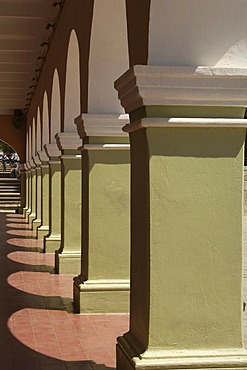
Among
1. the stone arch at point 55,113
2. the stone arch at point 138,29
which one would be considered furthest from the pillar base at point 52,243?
the stone arch at point 138,29

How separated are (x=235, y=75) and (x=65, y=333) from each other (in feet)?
12.4

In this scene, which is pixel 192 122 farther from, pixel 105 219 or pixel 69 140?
pixel 69 140

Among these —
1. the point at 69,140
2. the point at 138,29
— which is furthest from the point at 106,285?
the point at 138,29

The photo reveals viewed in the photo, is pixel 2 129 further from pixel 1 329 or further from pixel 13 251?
pixel 1 329

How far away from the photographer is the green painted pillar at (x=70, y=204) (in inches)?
492

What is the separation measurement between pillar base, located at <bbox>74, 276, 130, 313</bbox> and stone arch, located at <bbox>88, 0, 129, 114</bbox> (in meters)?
2.04

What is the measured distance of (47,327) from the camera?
857cm

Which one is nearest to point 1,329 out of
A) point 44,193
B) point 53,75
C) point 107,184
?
point 107,184

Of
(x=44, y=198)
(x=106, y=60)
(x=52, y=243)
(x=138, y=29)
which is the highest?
(x=106, y=60)

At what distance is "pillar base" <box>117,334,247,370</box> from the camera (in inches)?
215

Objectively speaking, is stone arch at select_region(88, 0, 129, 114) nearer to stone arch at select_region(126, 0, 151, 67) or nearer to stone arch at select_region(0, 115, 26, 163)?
stone arch at select_region(126, 0, 151, 67)

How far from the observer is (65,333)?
825 centimetres

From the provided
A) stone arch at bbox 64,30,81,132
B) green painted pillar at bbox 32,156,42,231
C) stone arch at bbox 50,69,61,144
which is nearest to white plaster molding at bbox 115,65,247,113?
stone arch at bbox 64,30,81,132

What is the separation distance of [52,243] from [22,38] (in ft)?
→ 13.1
